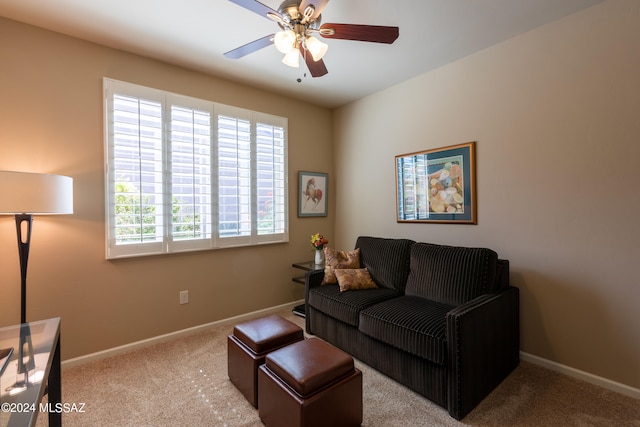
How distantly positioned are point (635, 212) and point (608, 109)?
728 millimetres

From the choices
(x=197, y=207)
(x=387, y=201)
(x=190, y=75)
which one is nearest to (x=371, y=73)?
(x=387, y=201)

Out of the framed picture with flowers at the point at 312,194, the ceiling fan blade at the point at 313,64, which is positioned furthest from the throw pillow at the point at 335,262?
the ceiling fan blade at the point at 313,64

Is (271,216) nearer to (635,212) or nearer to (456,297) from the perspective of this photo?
(456,297)

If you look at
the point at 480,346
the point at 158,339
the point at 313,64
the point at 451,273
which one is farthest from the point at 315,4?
the point at 158,339

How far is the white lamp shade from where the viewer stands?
173cm

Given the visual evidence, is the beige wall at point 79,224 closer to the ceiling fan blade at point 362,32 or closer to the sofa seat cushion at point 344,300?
the sofa seat cushion at point 344,300

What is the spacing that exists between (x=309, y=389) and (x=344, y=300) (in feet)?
3.55

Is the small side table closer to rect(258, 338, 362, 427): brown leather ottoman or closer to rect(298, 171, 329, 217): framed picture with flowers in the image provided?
rect(298, 171, 329, 217): framed picture with flowers

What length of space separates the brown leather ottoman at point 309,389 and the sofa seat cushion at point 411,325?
0.48 m

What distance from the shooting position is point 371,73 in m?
3.09

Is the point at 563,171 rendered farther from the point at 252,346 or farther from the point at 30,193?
the point at 30,193

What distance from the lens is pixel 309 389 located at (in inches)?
59.1

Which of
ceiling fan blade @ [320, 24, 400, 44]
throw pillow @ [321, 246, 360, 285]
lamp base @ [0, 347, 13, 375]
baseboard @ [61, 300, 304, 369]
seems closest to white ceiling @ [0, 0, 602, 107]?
ceiling fan blade @ [320, 24, 400, 44]

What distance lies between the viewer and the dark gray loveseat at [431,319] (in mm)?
1811
